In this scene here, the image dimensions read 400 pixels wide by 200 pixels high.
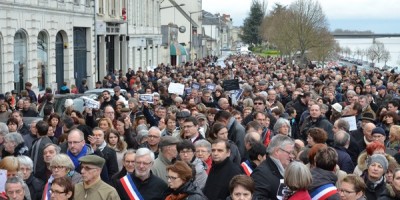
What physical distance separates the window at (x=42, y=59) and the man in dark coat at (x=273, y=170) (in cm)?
2377

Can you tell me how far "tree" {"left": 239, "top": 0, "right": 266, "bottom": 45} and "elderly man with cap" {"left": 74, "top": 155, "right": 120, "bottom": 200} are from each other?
448 ft

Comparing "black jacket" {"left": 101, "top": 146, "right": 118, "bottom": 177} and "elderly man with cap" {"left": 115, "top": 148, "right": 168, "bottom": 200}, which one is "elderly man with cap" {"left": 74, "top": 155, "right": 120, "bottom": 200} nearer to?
"elderly man with cap" {"left": 115, "top": 148, "right": 168, "bottom": 200}

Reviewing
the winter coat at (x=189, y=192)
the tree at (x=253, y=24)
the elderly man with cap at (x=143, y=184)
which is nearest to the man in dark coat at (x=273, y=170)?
the winter coat at (x=189, y=192)

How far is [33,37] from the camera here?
28719 millimetres

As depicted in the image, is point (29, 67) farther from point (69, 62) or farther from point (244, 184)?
point (244, 184)

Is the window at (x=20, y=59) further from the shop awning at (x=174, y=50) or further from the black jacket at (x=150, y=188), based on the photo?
the shop awning at (x=174, y=50)

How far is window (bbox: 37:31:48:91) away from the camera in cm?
3006

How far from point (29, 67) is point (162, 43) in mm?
38420

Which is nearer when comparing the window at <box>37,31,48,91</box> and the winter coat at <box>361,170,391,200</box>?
the winter coat at <box>361,170,391,200</box>

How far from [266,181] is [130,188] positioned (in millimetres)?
1529

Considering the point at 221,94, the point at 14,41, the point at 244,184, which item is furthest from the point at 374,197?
the point at 14,41

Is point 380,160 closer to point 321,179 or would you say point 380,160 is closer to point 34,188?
point 321,179

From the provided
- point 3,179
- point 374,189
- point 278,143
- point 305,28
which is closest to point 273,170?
point 278,143

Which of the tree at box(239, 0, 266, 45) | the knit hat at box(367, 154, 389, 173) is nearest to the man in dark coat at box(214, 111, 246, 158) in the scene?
the knit hat at box(367, 154, 389, 173)
